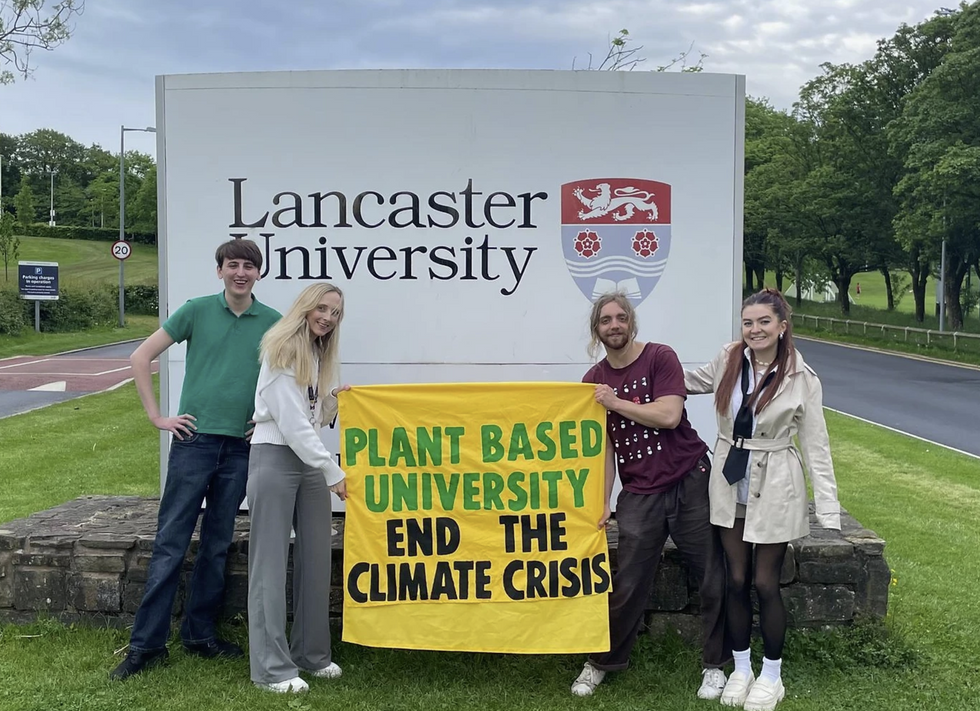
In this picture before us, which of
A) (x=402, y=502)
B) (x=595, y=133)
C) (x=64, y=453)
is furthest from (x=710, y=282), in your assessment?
(x=64, y=453)

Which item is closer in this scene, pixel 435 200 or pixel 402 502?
pixel 402 502

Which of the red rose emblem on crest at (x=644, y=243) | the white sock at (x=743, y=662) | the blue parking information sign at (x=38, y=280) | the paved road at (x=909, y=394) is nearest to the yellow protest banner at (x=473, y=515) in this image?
the white sock at (x=743, y=662)

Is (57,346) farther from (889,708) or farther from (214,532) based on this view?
(889,708)

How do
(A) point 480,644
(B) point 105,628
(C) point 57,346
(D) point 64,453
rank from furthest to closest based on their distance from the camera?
(C) point 57,346 → (D) point 64,453 → (B) point 105,628 → (A) point 480,644

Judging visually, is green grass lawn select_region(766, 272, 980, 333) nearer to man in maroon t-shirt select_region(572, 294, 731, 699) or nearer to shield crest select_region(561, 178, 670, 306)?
shield crest select_region(561, 178, 670, 306)

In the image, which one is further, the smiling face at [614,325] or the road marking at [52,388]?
the road marking at [52,388]

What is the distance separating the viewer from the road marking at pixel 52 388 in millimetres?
15922

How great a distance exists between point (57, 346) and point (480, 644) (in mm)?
27185

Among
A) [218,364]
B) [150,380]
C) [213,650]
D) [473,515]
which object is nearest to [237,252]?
[218,364]

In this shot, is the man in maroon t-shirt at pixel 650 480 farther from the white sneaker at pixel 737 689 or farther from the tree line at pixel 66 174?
the tree line at pixel 66 174

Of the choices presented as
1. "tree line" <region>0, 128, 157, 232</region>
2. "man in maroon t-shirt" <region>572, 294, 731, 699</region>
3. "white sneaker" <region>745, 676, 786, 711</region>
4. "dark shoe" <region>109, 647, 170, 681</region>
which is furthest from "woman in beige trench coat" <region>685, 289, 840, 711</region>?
"tree line" <region>0, 128, 157, 232</region>

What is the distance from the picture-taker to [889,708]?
372 centimetres

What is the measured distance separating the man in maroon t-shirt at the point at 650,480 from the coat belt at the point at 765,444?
0.26 metres

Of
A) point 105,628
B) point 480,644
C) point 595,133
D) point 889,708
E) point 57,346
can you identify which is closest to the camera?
point 889,708
